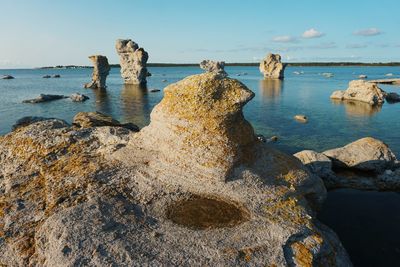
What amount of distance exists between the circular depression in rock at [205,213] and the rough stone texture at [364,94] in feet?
249

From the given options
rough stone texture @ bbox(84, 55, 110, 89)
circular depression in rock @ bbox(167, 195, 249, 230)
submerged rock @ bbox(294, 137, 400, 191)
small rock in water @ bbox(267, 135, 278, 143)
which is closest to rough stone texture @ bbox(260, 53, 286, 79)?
rough stone texture @ bbox(84, 55, 110, 89)

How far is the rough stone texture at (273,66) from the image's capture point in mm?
178288

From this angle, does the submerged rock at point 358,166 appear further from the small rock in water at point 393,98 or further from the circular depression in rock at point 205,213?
the small rock in water at point 393,98

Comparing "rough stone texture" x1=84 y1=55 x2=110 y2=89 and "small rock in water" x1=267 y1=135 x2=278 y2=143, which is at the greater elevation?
"rough stone texture" x1=84 y1=55 x2=110 y2=89

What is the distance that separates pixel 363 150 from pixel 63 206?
934 inches

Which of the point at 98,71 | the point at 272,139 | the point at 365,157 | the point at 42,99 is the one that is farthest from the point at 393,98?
the point at 98,71

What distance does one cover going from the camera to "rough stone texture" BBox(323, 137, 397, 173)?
25.2 metres

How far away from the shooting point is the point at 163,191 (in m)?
11.7

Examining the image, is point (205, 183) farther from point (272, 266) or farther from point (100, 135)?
point (100, 135)

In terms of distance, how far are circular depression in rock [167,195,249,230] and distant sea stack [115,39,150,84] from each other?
130 metres

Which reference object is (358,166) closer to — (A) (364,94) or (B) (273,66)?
(A) (364,94)

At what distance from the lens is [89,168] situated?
12344 millimetres

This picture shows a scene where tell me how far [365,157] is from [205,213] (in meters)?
19.6

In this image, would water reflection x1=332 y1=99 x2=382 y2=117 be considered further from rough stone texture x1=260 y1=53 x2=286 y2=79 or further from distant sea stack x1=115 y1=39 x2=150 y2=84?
rough stone texture x1=260 y1=53 x2=286 y2=79
